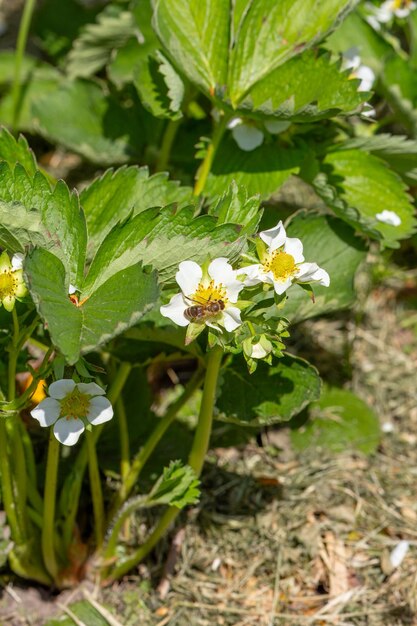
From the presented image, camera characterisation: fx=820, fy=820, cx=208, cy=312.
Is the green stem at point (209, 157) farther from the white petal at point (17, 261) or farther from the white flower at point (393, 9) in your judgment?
the white flower at point (393, 9)

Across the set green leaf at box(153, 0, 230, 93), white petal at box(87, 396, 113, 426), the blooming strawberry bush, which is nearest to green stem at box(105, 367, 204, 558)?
the blooming strawberry bush

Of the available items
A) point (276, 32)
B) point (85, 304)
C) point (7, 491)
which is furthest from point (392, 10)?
point (7, 491)

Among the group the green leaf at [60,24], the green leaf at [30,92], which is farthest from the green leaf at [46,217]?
the green leaf at [60,24]

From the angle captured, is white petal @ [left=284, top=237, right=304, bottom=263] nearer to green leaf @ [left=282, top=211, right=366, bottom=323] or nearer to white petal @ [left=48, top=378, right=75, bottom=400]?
green leaf @ [left=282, top=211, right=366, bottom=323]

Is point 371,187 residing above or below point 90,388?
below

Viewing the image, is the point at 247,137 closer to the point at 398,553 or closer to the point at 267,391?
the point at 267,391

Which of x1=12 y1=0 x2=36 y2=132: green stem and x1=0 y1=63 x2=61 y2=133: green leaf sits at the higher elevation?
x1=12 y1=0 x2=36 y2=132: green stem
